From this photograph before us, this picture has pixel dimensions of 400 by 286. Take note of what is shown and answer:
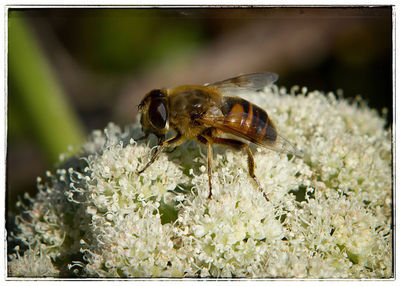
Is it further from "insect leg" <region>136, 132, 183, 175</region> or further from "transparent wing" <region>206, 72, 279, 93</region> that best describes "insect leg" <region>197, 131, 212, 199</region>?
"transparent wing" <region>206, 72, 279, 93</region>

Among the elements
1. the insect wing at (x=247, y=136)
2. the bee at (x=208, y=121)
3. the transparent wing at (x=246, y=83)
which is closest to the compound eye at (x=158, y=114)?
the bee at (x=208, y=121)

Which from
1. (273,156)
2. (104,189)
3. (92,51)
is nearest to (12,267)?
(104,189)

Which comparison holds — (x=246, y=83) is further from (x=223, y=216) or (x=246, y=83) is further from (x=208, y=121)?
(x=223, y=216)

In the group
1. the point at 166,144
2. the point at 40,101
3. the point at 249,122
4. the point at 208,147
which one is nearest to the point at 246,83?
the point at 249,122

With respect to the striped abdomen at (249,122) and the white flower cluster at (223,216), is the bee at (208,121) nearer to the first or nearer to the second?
the striped abdomen at (249,122)

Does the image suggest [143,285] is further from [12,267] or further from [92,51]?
[92,51]

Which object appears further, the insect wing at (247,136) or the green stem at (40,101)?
the green stem at (40,101)
